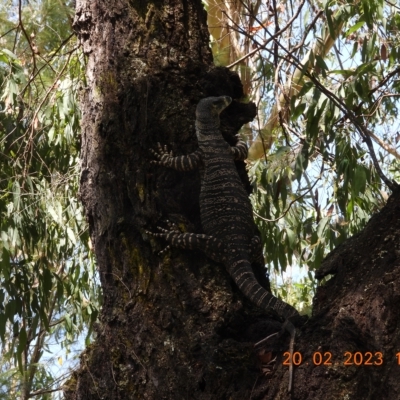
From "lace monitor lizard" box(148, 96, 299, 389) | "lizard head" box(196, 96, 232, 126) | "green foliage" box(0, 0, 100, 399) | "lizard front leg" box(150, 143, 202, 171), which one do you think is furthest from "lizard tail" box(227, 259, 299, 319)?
"green foliage" box(0, 0, 100, 399)

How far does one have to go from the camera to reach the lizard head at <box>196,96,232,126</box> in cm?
309

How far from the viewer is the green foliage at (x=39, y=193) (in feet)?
15.5

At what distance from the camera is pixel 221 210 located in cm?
326

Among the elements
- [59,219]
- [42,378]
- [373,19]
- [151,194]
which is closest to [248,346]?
[151,194]

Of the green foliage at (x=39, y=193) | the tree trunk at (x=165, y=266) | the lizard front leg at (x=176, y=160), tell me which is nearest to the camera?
the tree trunk at (x=165, y=266)

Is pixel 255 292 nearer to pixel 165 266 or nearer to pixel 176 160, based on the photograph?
pixel 165 266

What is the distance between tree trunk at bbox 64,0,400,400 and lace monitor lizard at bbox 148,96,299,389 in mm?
57

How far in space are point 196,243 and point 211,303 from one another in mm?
370

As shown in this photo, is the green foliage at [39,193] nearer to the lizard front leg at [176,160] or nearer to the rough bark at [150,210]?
the rough bark at [150,210]
